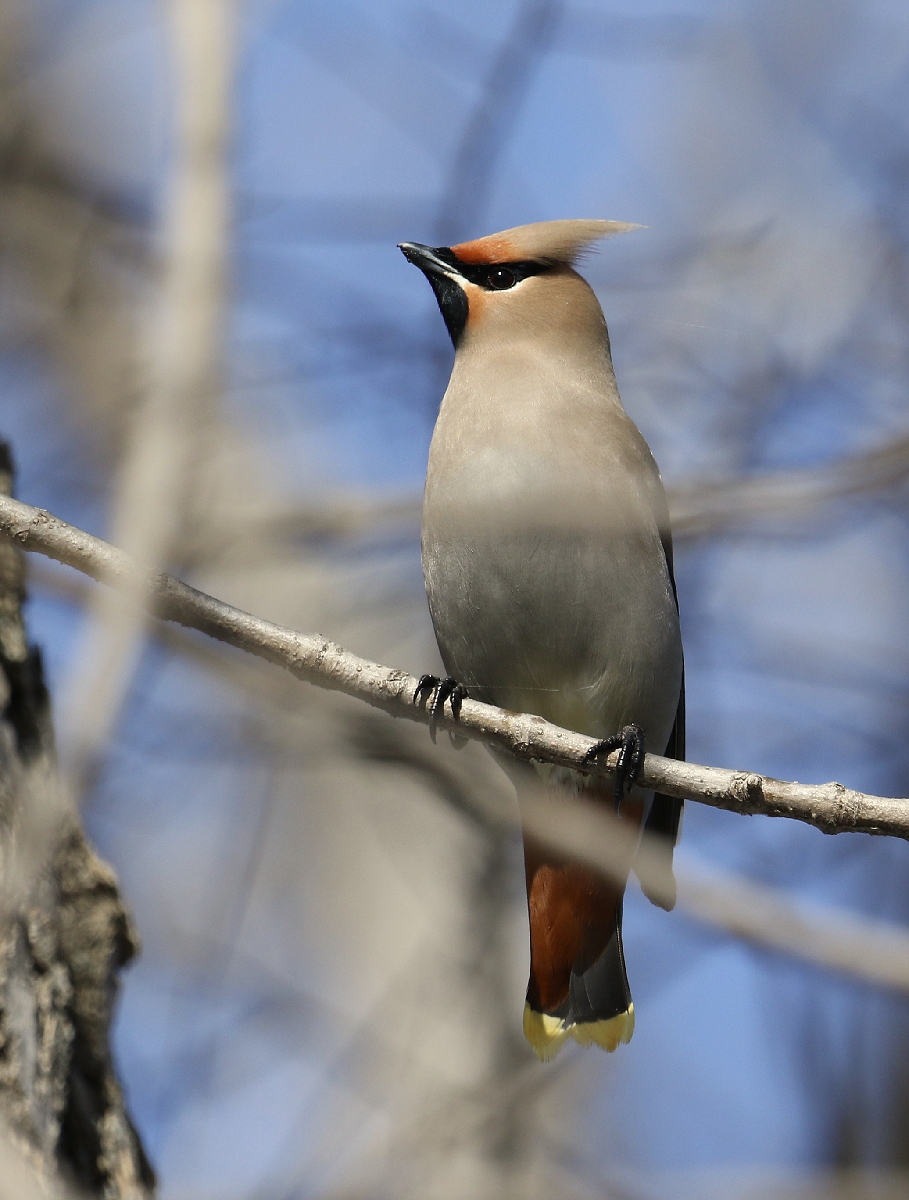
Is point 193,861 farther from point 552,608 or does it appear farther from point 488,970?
point 552,608

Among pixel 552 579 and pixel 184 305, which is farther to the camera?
pixel 184 305

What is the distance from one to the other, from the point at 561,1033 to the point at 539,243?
6.97 ft

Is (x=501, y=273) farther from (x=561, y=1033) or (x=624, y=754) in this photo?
(x=561, y=1033)

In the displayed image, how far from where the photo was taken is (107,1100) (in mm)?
2963

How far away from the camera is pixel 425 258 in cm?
424

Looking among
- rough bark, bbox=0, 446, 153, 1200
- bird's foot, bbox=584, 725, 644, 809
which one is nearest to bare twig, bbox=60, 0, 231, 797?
rough bark, bbox=0, 446, 153, 1200

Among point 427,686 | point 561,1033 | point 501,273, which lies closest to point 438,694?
point 427,686

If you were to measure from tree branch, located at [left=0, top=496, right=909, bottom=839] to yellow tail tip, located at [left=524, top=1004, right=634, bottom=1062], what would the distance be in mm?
1170

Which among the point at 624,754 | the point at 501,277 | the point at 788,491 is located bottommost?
the point at 624,754

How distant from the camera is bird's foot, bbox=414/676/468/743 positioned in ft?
9.83

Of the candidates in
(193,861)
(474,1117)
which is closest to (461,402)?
(474,1117)

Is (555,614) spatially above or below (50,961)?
above

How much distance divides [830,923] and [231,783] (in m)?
3.20

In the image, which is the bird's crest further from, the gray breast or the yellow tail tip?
the yellow tail tip
